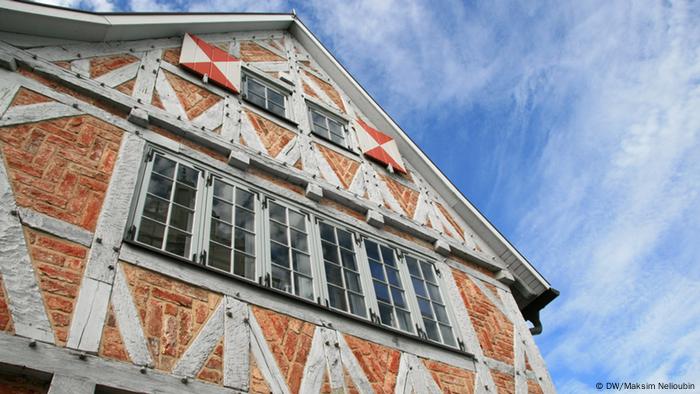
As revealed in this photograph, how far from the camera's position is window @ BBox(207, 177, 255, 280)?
179 inches

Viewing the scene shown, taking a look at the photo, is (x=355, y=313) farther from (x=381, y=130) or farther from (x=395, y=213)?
(x=381, y=130)

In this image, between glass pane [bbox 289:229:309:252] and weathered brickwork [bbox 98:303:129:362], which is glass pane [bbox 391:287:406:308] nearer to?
glass pane [bbox 289:229:309:252]

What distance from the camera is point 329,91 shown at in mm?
8922

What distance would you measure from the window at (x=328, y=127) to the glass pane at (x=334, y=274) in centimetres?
259

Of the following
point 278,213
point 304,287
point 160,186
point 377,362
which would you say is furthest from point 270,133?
point 377,362

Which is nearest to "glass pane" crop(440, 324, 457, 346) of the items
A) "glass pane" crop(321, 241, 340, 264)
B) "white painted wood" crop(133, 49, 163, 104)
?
"glass pane" crop(321, 241, 340, 264)

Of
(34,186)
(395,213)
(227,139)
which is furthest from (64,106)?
(395,213)

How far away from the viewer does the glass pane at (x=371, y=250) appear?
6.02 metres

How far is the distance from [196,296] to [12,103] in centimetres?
225

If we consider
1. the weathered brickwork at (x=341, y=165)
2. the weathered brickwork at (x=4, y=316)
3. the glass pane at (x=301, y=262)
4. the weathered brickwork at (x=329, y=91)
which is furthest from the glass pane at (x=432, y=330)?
the weathered brickwork at (x=329, y=91)

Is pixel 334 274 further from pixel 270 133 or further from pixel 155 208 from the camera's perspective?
pixel 270 133

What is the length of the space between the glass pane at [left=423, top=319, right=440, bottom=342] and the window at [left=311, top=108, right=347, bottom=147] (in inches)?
116

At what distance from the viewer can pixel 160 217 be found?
450cm

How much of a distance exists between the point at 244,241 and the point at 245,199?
2.01ft
